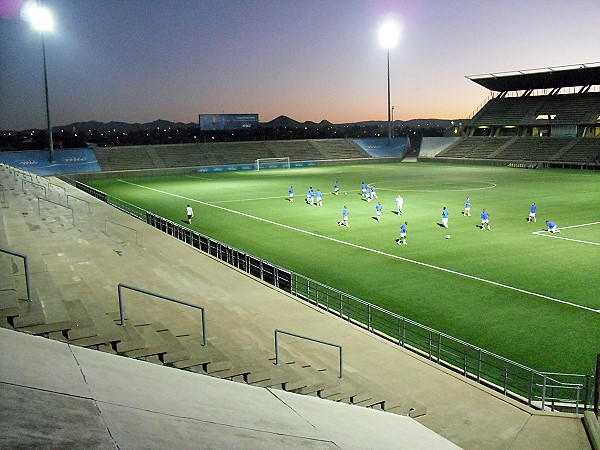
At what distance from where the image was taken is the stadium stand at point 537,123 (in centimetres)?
7062

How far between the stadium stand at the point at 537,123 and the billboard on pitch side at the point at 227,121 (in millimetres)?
29998

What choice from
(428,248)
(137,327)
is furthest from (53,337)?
(428,248)

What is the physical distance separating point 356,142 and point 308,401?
285 feet

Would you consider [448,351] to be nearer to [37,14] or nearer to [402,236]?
[402,236]

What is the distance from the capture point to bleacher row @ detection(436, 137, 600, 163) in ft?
225

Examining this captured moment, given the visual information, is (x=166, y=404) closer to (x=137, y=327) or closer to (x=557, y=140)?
(x=137, y=327)

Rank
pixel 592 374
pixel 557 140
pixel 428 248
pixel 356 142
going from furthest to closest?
pixel 356 142 → pixel 557 140 → pixel 428 248 → pixel 592 374

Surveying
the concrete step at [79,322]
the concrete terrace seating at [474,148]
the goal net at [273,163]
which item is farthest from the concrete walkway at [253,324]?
the concrete terrace seating at [474,148]

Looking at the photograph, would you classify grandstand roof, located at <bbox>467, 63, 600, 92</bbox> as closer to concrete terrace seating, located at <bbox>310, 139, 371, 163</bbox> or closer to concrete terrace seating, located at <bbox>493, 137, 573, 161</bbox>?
concrete terrace seating, located at <bbox>493, 137, 573, 161</bbox>

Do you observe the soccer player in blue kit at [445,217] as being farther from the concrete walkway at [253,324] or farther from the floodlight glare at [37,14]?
the floodlight glare at [37,14]

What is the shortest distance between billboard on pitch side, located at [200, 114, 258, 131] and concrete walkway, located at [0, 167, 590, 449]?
67004mm

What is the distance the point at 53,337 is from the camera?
7.98m

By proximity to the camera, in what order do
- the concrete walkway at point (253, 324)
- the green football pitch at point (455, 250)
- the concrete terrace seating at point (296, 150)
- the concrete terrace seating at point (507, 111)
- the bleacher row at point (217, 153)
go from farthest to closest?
the concrete terrace seating at point (296, 150), the concrete terrace seating at point (507, 111), the bleacher row at point (217, 153), the green football pitch at point (455, 250), the concrete walkway at point (253, 324)

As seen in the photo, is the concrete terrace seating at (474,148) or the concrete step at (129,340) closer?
the concrete step at (129,340)
